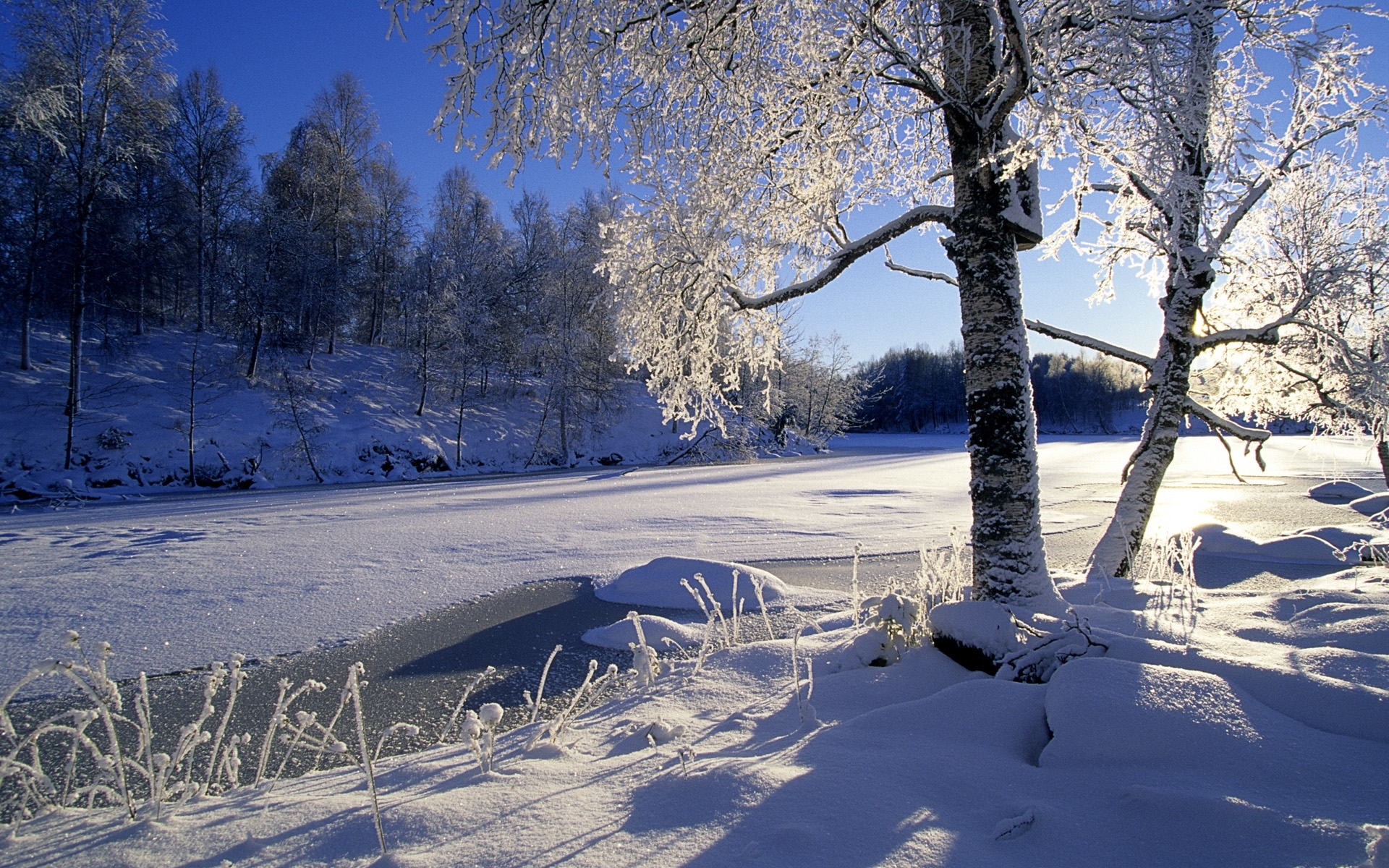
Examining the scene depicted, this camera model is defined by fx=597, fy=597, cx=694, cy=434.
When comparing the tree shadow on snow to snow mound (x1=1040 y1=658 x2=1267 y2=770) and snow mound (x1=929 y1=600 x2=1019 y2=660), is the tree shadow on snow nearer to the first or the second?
snow mound (x1=929 y1=600 x2=1019 y2=660)

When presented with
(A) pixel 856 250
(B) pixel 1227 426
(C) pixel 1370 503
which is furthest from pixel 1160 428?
(C) pixel 1370 503

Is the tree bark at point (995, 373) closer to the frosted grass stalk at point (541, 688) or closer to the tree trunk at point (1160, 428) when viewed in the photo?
the frosted grass stalk at point (541, 688)

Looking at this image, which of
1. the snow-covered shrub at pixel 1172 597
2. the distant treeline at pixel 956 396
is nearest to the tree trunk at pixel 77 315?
the snow-covered shrub at pixel 1172 597

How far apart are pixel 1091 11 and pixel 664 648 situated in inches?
184

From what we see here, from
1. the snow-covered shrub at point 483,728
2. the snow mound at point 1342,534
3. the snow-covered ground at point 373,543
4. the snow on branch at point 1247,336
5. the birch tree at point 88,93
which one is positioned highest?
the birch tree at point 88,93

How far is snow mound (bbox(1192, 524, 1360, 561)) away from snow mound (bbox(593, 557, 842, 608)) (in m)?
5.95

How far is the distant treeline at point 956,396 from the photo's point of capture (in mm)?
75250

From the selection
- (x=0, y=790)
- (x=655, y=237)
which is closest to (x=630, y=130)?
(x=655, y=237)

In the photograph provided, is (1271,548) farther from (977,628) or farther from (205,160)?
(205,160)

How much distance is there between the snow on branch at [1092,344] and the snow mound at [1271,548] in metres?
3.29

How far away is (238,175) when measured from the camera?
27656 mm

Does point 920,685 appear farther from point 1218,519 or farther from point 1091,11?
point 1218,519

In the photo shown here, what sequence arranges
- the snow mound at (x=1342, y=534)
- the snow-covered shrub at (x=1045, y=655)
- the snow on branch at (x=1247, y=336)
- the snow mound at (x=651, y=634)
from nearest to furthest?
the snow-covered shrub at (x=1045, y=655) < the snow mound at (x=651, y=634) < the snow on branch at (x=1247, y=336) < the snow mound at (x=1342, y=534)

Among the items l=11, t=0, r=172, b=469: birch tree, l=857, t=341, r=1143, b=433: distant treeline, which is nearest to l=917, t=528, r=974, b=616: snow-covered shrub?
l=11, t=0, r=172, b=469: birch tree
